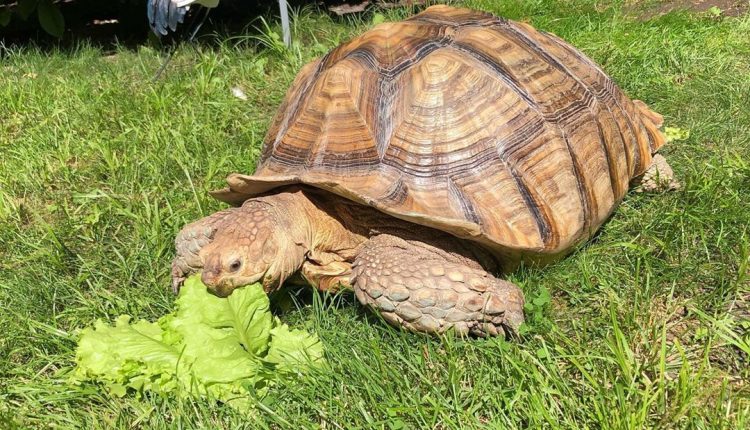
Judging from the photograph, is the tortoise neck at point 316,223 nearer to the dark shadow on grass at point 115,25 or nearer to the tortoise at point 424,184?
the tortoise at point 424,184

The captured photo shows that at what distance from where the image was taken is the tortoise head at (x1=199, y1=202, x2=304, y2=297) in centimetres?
210

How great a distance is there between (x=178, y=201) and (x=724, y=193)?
2.78 meters

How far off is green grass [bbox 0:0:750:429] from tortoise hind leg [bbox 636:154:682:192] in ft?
0.21

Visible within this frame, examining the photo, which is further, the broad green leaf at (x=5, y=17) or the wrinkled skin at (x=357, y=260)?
the broad green leaf at (x=5, y=17)

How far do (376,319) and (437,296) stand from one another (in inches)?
14.1

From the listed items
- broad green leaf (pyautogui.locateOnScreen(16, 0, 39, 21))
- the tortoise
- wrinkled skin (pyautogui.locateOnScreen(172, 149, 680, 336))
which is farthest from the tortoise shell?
broad green leaf (pyautogui.locateOnScreen(16, 0, 39, 21))

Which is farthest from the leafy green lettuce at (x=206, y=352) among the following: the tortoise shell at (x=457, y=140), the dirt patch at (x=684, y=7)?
the dirt patch at (x=684, y=7)

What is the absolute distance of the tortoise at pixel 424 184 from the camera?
213cm

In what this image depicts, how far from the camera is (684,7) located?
5.29 meters

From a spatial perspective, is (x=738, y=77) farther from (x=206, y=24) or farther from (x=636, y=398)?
(x=206, y=24)

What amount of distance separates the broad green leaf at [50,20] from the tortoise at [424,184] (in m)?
4.56

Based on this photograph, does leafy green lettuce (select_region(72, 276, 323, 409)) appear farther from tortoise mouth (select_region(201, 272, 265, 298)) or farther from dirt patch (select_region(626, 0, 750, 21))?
dirt patch (select_region(626, 0, 750, 21))

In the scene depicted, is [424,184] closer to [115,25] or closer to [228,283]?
[228,283]

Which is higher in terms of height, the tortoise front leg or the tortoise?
the tortoise
